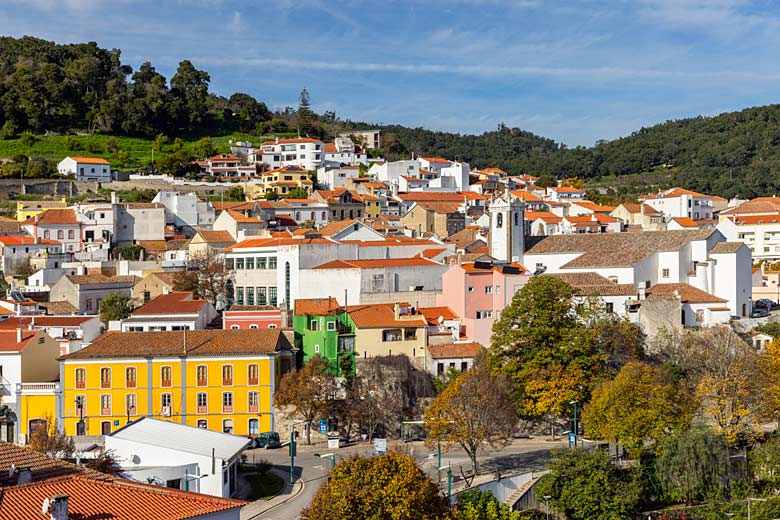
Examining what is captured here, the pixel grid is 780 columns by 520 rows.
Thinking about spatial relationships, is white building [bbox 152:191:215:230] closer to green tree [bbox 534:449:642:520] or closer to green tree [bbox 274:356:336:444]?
green tree [bbox 274:356:336:444]

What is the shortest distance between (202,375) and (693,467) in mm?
17686

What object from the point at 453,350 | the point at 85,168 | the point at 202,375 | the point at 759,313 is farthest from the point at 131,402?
the point at 85,168

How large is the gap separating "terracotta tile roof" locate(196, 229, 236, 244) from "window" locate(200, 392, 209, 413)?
852 inches

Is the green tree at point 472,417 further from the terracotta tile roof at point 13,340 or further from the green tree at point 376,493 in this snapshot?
the terracotta tile roof at point 13,340

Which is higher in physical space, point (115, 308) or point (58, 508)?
point (115, 308)

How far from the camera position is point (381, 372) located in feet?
123

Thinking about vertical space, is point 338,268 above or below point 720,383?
above

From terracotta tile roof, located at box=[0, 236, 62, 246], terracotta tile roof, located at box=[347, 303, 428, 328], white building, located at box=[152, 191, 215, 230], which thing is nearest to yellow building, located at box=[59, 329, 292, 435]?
terracotta tile roof, located at box=[347, 303, 428, 328]

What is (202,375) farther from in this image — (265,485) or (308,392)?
(265,485)

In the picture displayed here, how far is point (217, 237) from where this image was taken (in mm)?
58312

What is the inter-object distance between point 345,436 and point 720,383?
1353cm

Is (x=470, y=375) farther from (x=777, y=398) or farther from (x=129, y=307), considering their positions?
(x=129, y=307)

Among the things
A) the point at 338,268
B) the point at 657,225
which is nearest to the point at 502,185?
the point at 657,225

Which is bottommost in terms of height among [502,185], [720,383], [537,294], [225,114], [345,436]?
[345,436]
